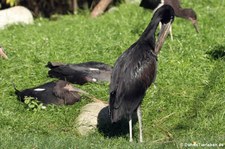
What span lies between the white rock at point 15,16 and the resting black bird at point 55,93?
5.00 meters

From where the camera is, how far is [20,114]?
919cm

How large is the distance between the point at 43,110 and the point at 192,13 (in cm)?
390

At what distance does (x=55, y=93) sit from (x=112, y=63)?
1845 mm

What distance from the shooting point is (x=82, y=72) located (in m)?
10.1

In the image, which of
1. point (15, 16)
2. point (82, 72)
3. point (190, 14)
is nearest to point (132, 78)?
point (82, 72)

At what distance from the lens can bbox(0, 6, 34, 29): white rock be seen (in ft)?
47.1

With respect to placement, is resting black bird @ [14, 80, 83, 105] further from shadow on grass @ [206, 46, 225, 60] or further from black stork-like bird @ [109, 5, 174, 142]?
shadow on grass @ [206, 46, 225, 60]

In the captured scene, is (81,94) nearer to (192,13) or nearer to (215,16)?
(192,13)

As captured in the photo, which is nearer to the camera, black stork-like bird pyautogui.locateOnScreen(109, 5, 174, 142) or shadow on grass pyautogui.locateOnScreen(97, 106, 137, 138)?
black stork-like bird pyautogui.locateOnScreen(109, 5, 174, 142)

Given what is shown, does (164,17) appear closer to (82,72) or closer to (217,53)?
(82,72)

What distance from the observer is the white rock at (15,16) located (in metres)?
14.3

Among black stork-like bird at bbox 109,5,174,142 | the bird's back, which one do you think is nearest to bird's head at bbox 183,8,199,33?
black stork-like bird at bbox 109,5,174,142

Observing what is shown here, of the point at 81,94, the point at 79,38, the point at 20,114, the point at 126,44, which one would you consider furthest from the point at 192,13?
the point at 20,114

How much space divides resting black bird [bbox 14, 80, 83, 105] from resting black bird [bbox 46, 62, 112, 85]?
536 mm
